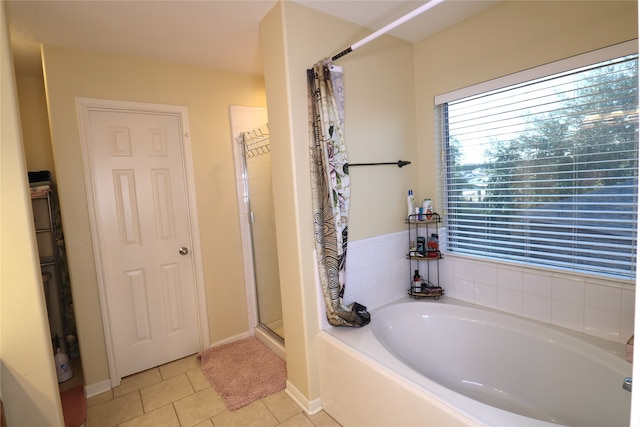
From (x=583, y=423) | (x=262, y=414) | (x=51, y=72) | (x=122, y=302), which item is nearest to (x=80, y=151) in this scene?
(x=51, y=72)

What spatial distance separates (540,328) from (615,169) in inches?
37.5

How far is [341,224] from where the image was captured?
1.95 metres

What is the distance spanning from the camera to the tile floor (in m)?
2.00

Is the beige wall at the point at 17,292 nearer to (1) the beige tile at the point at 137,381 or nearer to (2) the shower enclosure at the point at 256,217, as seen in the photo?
(1) the beige tile at the point at 137,381

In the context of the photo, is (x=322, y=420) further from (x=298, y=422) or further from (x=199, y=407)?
(x=199, y=407)

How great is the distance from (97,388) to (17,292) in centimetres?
137

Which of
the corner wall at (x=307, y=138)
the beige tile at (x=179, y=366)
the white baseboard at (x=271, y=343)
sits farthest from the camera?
the white baseboard at (x=271, y=343)

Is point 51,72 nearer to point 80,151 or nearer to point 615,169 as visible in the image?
point 80,151

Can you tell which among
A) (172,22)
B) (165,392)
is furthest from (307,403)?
(172,22)

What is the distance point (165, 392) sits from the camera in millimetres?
2330

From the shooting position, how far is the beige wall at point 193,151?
87.4 inches

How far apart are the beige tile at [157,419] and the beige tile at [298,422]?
680mm

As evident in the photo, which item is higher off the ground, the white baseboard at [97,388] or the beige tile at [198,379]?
the white baseboard at [97,388]

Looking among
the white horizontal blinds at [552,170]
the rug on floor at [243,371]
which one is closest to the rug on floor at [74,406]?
the rug on floor at [243,371]
